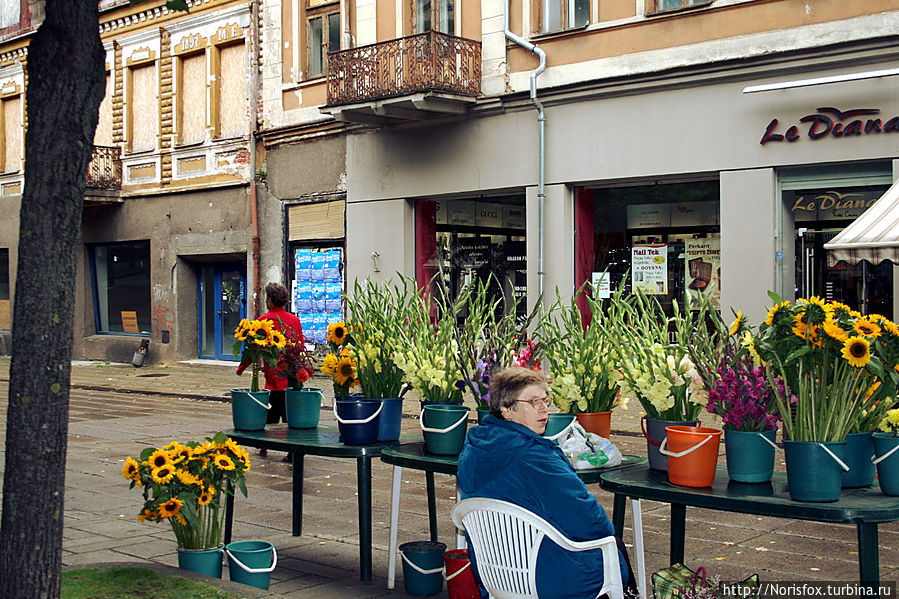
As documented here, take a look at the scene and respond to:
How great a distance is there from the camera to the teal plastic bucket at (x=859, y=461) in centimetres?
421

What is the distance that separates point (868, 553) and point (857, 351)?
2.40 feet

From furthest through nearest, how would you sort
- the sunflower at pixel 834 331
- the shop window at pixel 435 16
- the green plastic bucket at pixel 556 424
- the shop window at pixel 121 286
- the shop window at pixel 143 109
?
the shop window at pixel 121 286, the shop window at pixel 143 109, the shop window at pixel 435 16, the green plastic bucket at pixel 556 424, the sunflower at pixel 834 331

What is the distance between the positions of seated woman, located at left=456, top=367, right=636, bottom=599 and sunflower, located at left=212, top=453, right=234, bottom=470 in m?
1.53

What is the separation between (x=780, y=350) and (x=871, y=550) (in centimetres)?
80

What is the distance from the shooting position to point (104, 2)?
25.3 metres

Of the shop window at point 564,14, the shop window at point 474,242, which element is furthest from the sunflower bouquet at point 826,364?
the shop window at point 474,242

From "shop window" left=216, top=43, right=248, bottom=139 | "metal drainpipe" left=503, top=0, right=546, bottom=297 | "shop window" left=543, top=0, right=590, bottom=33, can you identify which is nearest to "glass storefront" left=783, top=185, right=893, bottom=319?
"metal drainpipe" left=503, top=0, right=546, bottom=297

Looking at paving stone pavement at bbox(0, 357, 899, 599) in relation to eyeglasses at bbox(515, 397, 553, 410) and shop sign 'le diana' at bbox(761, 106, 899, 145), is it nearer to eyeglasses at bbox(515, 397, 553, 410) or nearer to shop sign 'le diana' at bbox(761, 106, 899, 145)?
eyeglasses at bbox(515, 397, 553, 410)

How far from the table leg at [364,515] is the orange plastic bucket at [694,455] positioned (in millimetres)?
1912

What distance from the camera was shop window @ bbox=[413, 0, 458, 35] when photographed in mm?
18578

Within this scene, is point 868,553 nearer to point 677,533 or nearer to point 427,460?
point 677,533

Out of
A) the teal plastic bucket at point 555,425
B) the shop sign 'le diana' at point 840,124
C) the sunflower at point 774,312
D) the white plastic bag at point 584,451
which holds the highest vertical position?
the shop sign 'le diana' at point 840,124

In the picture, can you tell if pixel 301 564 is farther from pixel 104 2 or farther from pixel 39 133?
pixel 104 2

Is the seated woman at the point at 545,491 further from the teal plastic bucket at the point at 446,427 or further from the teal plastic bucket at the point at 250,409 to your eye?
the teal plastic bucket at the point at 250,409
